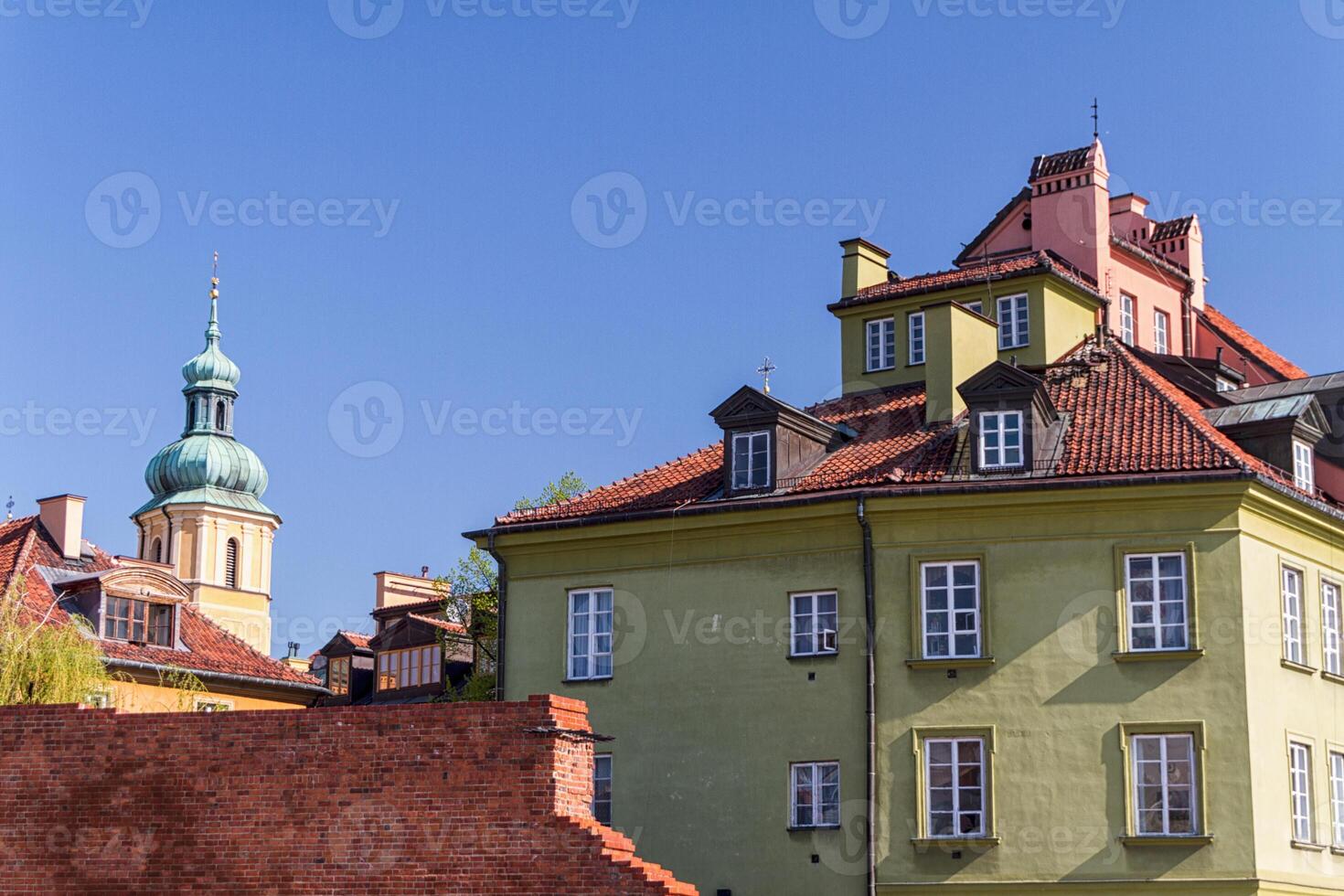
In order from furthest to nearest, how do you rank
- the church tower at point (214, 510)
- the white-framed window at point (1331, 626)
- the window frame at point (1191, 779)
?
the church tower at point (214, 510) < the white-framed window at point (1331, 626) < the window frame at point (1191, 779)

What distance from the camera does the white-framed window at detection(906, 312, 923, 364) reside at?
38781mm

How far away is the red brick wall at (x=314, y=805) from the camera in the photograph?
22.4 meters

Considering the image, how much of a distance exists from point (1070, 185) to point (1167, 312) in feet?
11.8

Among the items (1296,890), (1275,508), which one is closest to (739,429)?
(1275,508)

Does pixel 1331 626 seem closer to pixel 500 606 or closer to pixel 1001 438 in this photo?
pixel 1001 438

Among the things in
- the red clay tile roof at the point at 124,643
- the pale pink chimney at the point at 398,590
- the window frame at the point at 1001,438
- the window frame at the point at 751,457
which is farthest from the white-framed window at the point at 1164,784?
the pale pink chimney at the point at 398,590

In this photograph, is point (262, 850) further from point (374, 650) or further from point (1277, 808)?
point (374, 650)

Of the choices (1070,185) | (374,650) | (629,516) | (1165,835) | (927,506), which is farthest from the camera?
(374,650)

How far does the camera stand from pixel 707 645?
3322cm

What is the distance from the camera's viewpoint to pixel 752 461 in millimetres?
34250

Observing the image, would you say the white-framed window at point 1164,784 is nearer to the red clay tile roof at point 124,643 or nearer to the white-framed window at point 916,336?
the white-framed window at point 916,336

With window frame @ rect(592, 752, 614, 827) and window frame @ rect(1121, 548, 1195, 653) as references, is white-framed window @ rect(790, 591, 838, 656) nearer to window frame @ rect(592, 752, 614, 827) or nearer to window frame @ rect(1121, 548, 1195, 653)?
window frame @ rect(592, 752, 614, 827)

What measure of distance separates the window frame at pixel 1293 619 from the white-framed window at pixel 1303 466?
1641 mm

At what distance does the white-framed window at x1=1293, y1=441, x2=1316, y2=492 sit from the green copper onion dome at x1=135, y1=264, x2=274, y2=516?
288ft
